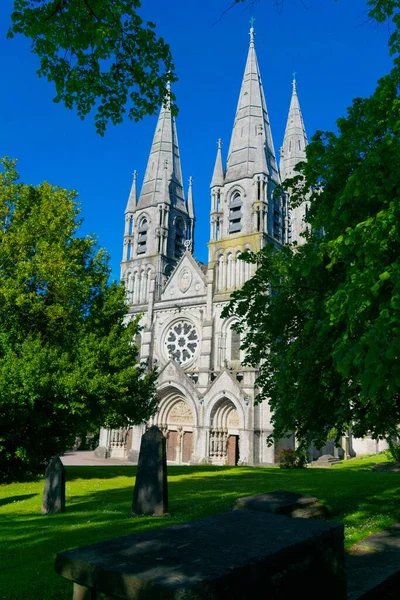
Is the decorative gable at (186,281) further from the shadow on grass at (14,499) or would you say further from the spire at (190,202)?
the shadow on grass at (14,499)

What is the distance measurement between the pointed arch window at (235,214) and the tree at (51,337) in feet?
71.9

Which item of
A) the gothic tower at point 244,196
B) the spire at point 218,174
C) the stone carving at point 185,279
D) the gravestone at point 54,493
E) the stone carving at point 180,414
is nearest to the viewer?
the gravestone at point 54,493

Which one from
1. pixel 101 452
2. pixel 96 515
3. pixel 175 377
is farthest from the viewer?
pixel 101 452

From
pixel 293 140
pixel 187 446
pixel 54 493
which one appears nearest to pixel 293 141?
pixel 293 140

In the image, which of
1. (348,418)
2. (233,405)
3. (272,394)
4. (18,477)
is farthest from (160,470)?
(233,405)

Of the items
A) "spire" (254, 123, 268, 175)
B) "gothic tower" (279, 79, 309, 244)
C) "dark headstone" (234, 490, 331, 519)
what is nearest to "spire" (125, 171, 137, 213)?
"spire" (254, 123, 268, 175)

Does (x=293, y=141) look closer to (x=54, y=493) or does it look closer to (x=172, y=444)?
(x=172, y=444)

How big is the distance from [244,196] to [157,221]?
10.4 meters

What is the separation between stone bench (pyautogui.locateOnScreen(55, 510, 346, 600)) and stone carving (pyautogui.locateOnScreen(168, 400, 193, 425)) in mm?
34611

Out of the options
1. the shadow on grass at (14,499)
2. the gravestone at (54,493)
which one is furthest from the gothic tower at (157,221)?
the gravestone at (54,493)

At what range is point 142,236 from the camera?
48.2 m

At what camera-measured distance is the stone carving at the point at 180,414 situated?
38.3 m

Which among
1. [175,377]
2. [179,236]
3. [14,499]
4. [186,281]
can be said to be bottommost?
[14,499]

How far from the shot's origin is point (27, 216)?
65.5 feet
